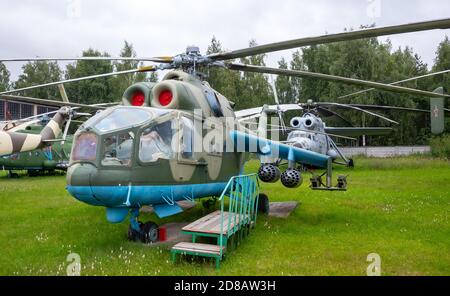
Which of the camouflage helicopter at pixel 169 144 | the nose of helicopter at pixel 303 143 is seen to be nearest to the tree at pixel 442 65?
the nose of helicopter at pixel 303 143

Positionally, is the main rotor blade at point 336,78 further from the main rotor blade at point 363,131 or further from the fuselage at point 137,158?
the main rotor blade at point 363,131

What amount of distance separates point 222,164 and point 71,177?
3.58 metres

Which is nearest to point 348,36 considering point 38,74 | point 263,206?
point 263,206

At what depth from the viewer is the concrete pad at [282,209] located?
34.5ft

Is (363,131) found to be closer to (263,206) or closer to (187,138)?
(263,206)

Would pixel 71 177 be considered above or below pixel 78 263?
above

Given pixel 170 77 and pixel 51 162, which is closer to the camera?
pixel 170 77

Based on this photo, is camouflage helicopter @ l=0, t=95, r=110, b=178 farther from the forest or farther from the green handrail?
the forest

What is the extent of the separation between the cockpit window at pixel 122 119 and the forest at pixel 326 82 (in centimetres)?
2981

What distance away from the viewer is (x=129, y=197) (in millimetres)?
6457

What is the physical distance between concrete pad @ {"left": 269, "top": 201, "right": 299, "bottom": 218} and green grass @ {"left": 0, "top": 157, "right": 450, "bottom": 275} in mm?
251

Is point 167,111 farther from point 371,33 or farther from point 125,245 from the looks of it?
point 371,33

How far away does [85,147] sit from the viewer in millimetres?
6395

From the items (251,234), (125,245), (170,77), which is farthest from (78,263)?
(170,77)
